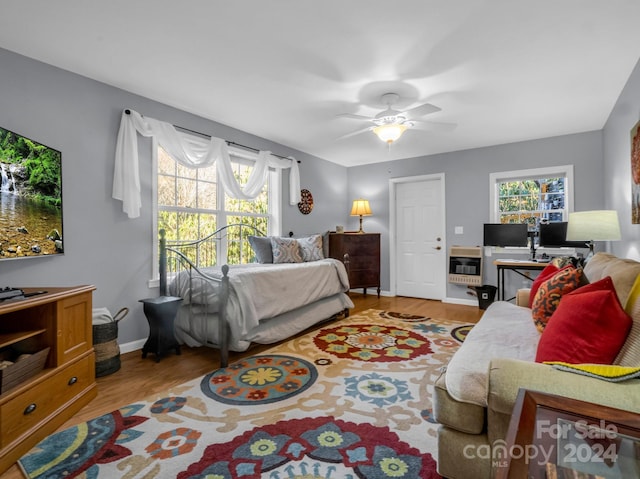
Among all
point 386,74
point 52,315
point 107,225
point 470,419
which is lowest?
point 470,419

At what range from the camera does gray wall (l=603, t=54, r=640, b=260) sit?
2.64 metres

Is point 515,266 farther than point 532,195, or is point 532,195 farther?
point 532,195

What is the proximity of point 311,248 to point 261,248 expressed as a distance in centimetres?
67

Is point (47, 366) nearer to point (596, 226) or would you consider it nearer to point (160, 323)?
point (160, 323)

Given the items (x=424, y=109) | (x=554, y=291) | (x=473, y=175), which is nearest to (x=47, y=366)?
Answer: (x=554, y=291)

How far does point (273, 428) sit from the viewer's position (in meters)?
1.79

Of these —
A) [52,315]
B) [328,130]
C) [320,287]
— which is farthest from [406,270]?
[52,315]

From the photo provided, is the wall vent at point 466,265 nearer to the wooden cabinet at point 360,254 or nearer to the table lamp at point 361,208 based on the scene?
the wooden cabinet at point 360,254

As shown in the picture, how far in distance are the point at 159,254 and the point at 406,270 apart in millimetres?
3993

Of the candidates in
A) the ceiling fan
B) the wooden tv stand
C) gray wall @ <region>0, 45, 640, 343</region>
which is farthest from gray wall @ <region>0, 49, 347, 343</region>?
the ceiling fan

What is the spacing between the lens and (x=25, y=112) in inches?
93.6

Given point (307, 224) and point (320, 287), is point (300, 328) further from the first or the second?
point (307, 224)

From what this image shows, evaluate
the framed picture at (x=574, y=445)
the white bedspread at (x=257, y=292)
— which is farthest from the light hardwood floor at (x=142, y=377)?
the framed picture at (x=574, y=445)

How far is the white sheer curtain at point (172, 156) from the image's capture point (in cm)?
287
